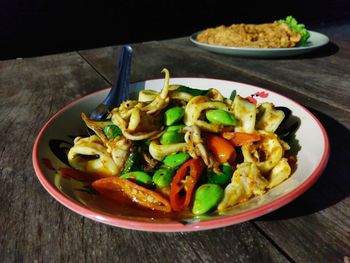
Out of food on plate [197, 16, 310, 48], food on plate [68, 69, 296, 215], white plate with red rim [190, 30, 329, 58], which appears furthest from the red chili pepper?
food on plate [197, 16, 310, 48]

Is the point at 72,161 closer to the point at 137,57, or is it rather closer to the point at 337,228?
the point at 337,228

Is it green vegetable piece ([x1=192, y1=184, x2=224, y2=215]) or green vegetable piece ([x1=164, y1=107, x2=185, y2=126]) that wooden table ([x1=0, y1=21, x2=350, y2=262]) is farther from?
green vegetable piece ([x1=164, y1=107, x2=185, y2=126])

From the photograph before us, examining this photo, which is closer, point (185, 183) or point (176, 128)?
point (185, 183)

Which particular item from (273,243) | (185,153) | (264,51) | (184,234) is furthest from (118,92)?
(264,51)

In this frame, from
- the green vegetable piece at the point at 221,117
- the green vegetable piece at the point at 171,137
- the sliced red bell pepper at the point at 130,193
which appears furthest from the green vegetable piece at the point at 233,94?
the sliced red bell pepper at the point at 130,193

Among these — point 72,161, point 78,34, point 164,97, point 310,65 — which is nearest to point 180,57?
point 310,65

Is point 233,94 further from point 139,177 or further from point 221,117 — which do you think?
point 139,177

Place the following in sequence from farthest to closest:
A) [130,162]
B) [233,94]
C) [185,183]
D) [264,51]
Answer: [264,51], [233,94], [130,162], [185,183]
